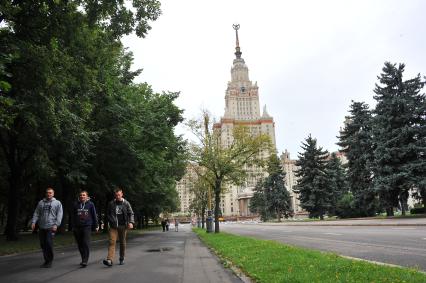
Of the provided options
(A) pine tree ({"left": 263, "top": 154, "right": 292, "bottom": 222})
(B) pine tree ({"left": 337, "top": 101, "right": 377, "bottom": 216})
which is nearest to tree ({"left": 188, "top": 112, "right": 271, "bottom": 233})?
(B) pine tree ({"left": 337, "top": 101, "right": 377, "bottom": 216})

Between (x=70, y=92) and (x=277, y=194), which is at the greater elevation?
(x=277, y=194)

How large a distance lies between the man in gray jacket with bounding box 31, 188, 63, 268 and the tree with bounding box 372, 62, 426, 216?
3374 centimetres

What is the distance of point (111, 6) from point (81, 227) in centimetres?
671

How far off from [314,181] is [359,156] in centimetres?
1058

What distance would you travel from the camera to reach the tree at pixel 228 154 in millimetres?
32031

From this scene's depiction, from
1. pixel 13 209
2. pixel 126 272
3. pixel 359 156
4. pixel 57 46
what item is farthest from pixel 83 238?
pixel 359 156

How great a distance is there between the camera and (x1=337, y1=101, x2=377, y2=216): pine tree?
49.5m

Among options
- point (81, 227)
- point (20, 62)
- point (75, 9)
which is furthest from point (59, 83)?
point (81, 227)

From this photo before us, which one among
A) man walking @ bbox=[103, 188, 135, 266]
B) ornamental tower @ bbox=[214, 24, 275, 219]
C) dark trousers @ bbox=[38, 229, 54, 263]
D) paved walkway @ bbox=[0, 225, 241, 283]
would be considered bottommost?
paved walkway @ bbox=[0, 225, 241, 283]

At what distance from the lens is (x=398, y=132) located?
39.6m

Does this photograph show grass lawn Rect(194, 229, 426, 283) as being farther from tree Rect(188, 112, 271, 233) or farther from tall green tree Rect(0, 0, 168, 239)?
tree Rect(188, 112, 271, 233)

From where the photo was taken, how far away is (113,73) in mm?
26188

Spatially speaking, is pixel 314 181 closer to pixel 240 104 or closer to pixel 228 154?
pixel 228 154

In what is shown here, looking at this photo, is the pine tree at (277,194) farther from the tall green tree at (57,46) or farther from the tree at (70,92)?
the tall green tree at (57,46)
